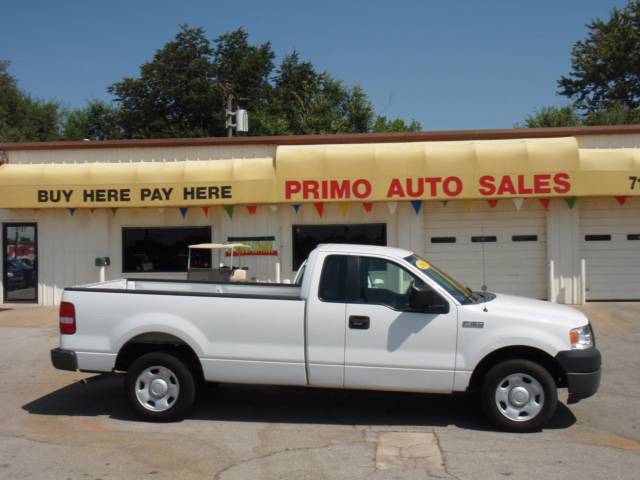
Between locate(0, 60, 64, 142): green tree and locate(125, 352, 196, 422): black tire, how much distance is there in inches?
1763

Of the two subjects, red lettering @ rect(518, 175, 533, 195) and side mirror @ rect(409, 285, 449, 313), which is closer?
side mirror @ rect(409, 285, 449, 313)

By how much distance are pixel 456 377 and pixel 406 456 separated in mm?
1042

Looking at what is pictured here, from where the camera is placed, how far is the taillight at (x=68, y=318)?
701 cm

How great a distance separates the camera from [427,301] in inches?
257

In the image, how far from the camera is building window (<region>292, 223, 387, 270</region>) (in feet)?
54.8

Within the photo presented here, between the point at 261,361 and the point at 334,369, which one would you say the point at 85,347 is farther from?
the point at 334,369

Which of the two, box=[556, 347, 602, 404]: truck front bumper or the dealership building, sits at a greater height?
the dealership building

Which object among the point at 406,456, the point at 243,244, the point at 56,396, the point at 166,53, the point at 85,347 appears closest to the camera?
the point at 406,456

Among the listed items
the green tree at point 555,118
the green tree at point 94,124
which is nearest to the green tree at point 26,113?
the green tree at point 94,124

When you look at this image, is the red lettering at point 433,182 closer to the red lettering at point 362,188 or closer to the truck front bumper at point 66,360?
the red lettering at point 362,188

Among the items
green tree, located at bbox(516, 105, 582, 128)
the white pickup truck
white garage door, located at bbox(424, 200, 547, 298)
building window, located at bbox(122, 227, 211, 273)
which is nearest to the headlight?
the white pickup truck

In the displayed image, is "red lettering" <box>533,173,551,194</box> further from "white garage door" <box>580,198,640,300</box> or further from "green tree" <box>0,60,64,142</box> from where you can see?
"green tree" <box>0,60,64,142</box>

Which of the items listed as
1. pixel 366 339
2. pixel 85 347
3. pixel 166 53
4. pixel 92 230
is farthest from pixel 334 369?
pixel 166 53

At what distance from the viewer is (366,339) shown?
6.64 metres
